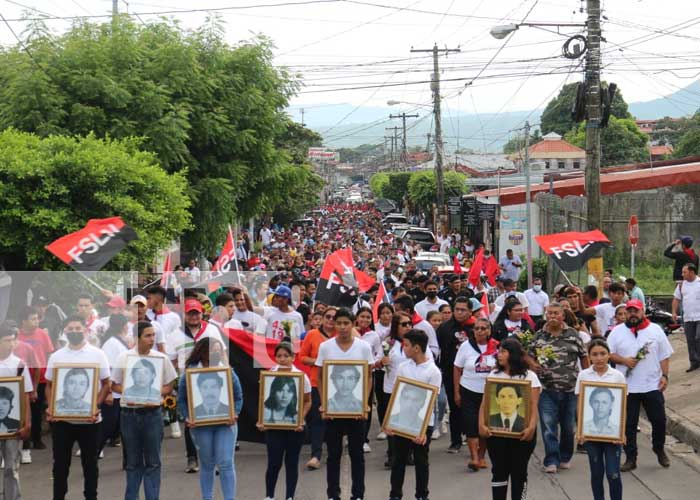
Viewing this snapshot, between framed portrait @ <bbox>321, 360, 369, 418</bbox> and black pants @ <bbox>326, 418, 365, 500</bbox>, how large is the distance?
108 mm

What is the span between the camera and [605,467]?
8328mm

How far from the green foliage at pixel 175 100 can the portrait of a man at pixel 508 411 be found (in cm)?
1192

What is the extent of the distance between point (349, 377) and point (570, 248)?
230 inches

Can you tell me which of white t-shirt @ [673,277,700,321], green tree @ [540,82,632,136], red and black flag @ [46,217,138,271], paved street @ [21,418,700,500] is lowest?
paved street @ [21,418,700,500]

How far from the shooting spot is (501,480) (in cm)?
795

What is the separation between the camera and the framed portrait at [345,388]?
870 cm

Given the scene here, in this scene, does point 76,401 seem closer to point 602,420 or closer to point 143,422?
point 143,422

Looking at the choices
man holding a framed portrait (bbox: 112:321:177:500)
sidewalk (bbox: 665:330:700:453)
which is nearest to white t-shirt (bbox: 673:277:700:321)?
sidewalk (bbox: 665:330:700:453)

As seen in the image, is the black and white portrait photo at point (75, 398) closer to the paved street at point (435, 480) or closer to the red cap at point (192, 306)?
the paved street at point (435, 480)

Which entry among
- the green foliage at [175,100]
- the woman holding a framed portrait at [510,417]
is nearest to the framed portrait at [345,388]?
the woman holding a framed portrait at [510,417]

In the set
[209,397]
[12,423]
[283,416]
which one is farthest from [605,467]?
[12,423]

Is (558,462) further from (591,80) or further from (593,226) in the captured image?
(591,80)

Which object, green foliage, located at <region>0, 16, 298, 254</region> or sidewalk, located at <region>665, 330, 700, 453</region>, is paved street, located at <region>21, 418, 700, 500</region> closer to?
sidewalk, located at <region>665, 330, 700, 453</region>

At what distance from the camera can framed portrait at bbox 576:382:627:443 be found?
322 inches
